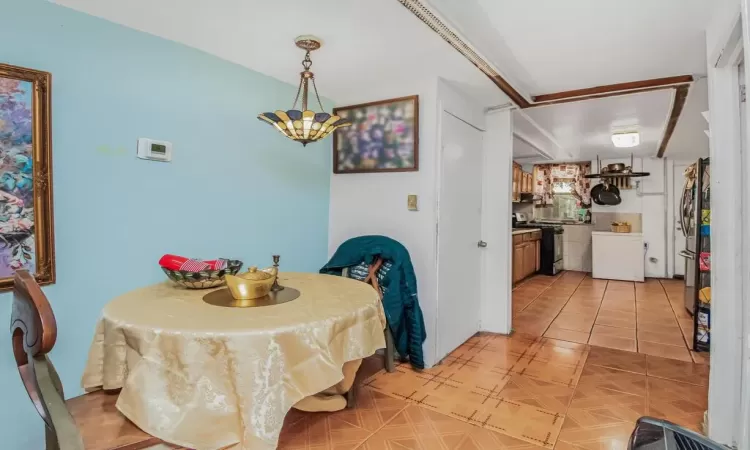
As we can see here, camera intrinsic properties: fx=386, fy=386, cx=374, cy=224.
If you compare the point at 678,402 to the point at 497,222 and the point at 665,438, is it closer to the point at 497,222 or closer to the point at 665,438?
the point at 497,222

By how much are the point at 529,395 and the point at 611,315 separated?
103 inches

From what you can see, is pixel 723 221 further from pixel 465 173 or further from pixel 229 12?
pixel 229 12

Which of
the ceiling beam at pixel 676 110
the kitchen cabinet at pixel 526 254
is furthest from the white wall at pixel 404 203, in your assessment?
the kitchen cabinet at pixel 526 254

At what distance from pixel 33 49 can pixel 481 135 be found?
3.23 meters

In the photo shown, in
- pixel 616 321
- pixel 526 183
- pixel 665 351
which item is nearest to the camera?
pixel 665 351

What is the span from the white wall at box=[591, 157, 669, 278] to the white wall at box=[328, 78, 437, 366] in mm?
5905

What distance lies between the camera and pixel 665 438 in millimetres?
853

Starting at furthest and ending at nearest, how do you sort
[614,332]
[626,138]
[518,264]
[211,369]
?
[518,264], [626,138], [614,332], [211,369]

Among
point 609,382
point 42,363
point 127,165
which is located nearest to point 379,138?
point 127,165

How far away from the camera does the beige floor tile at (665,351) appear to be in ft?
10.2

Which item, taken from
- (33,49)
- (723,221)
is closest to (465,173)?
(723,221)

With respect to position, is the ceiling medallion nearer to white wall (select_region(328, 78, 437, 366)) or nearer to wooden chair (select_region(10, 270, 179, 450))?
white wall (select_region(328, 78, 437, 366))

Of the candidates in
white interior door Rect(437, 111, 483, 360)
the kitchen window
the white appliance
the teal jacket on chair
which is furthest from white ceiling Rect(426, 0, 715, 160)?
the kitchen window

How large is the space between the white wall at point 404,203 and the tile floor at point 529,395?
460 millimetres
